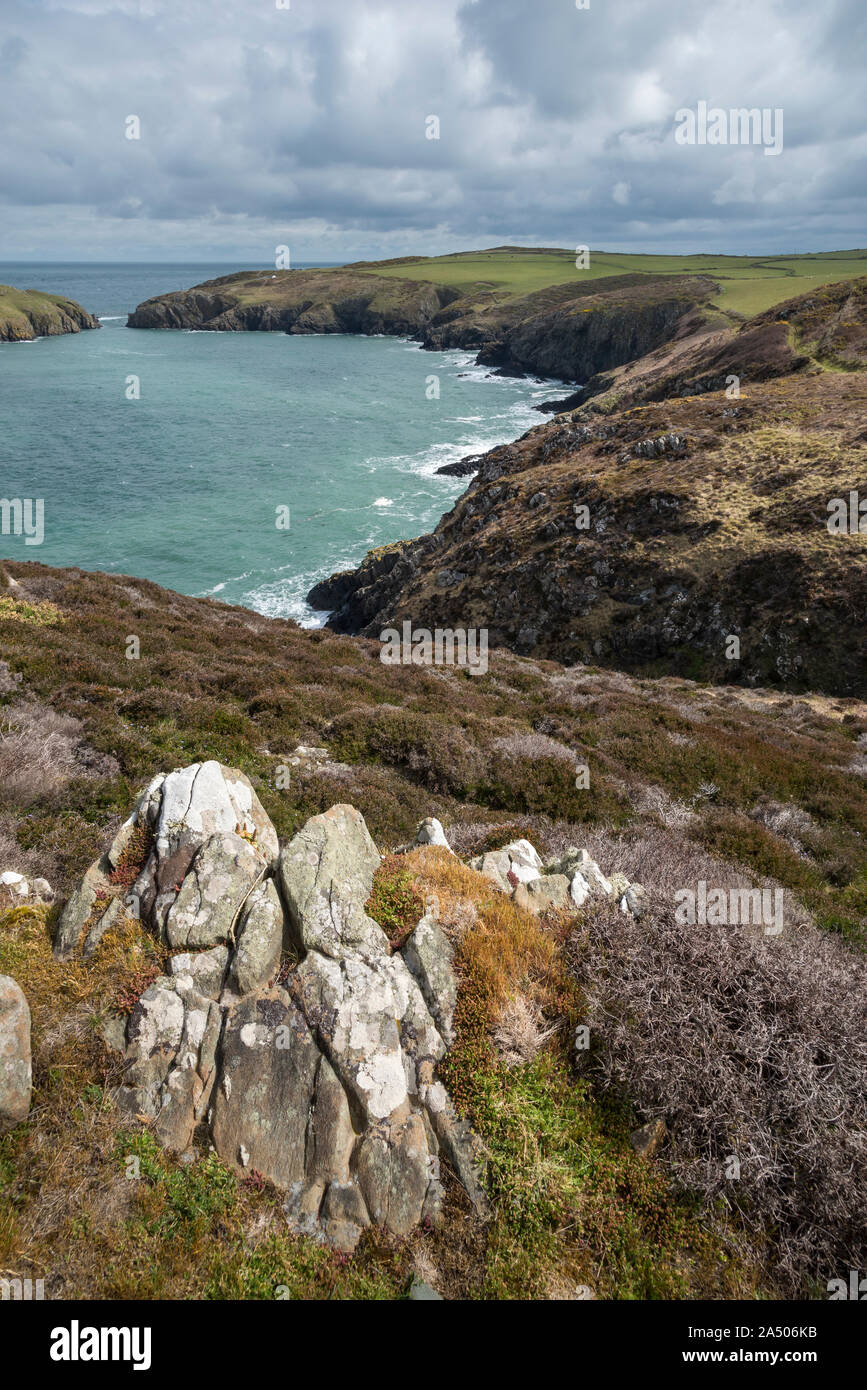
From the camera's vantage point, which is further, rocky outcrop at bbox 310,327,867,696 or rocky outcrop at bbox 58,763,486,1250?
rocky outcrop at bbox 310,327,867,696

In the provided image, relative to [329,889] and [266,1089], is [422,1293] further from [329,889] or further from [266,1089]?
[329,889]

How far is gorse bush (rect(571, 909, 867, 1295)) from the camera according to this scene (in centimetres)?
520

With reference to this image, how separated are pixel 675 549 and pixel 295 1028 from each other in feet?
120

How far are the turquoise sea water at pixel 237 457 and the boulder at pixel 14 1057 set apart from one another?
40607mm

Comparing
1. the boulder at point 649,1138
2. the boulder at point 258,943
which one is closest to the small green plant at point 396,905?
the boulder at point 258,943

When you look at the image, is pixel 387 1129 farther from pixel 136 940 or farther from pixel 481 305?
pixel 481 305

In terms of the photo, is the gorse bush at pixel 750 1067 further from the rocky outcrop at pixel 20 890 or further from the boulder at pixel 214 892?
the rocky outcrop at pixel 20 890

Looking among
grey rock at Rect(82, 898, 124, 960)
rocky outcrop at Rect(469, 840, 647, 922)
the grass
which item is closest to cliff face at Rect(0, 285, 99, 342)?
grey rock at Rect(82, 898, 124, 960)

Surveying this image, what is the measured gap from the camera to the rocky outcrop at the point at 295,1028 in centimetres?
545

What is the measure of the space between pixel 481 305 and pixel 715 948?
20383 centimetres

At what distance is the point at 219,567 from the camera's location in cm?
4934

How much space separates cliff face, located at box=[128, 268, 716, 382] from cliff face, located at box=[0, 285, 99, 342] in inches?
781

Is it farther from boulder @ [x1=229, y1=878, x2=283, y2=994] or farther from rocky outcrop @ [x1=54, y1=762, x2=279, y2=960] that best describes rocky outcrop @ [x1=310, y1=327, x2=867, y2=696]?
boulder @ [x1=229, y1=878, x2=283, y2=994]

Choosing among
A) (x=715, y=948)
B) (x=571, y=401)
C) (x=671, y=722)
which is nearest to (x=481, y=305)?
(x=571, y=401)
